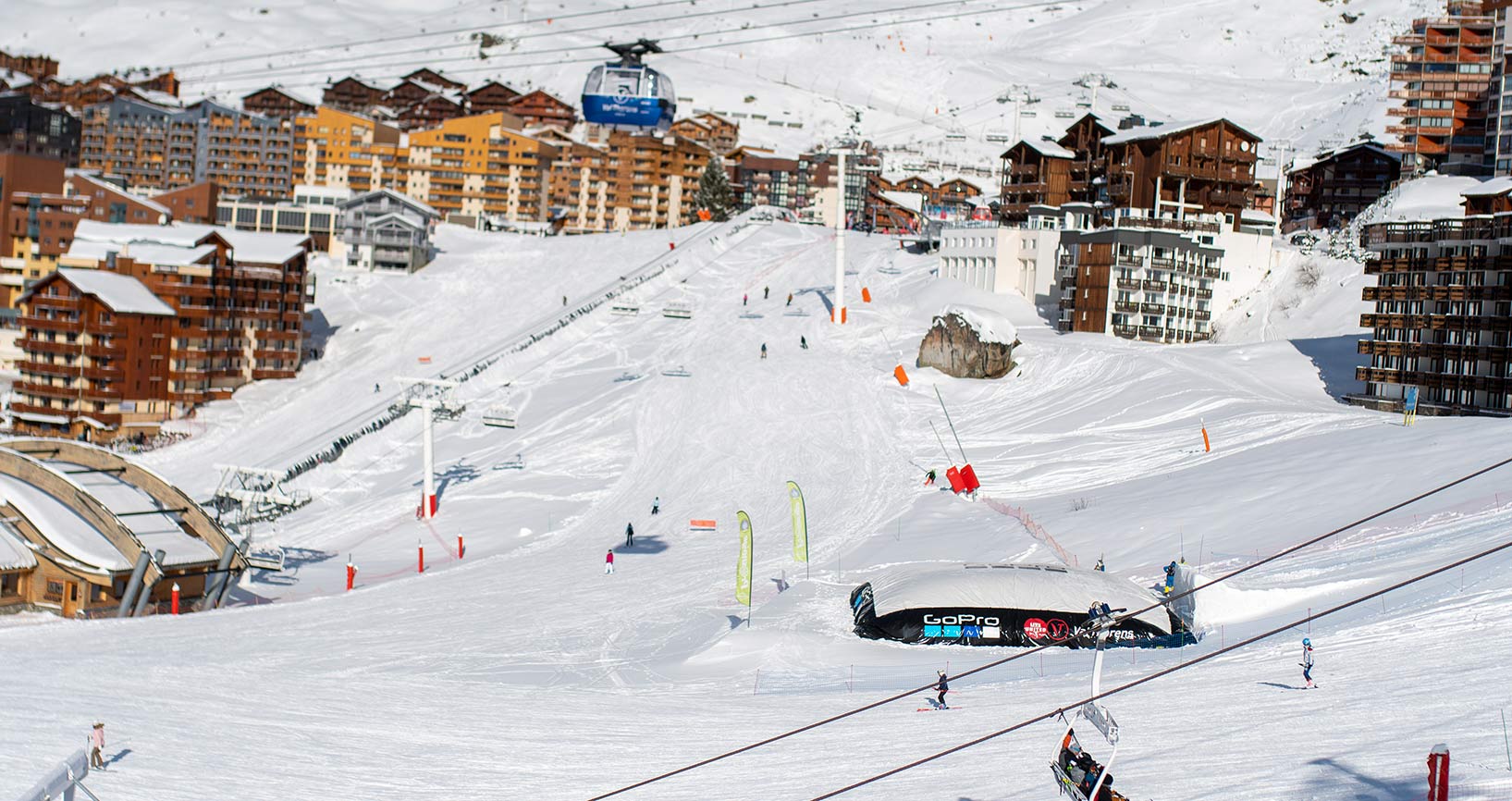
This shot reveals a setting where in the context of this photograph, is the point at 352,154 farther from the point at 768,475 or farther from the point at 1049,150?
the point at 768,475

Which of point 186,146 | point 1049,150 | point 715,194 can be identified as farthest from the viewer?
point 186,146

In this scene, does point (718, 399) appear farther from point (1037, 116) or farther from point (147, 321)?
point (1037, 116)

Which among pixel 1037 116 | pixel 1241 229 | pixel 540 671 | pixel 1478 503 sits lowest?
pixel 540 671

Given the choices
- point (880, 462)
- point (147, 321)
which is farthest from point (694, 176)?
point (880, 462)

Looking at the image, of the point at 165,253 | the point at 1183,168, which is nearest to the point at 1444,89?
the point at 1183,168

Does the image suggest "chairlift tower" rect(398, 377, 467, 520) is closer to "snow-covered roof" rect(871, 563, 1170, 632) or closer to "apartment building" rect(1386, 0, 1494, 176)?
"snow-covered roof" rect(871, 563, 1170, 632)

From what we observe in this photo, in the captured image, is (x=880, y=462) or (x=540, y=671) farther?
(x=880, y=462)
